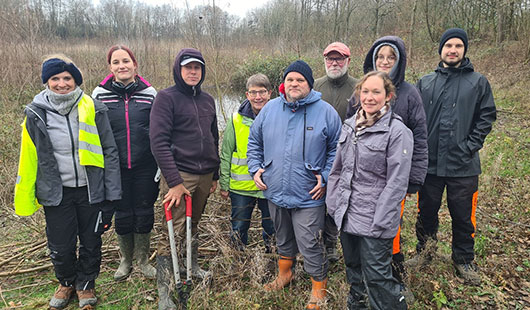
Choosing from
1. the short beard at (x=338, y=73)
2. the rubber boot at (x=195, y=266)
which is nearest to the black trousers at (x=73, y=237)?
the rubber boot at (x=195, y=266)

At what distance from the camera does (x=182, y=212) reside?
3008 millimetres

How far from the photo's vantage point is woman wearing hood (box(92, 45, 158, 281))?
3.06 meters

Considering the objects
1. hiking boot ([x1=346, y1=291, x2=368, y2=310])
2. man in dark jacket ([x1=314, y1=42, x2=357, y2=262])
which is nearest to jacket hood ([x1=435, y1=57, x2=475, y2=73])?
man in dark jacket ([x1=314, y1=42, x2=357, y2=262])

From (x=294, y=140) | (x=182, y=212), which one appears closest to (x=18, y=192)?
(x=182, y=212)

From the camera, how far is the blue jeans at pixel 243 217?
3398mm

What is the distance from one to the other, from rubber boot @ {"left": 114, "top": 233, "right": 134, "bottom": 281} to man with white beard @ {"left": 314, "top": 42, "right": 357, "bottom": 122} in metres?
2.54

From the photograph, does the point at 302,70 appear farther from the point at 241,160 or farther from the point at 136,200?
the point at 136,200

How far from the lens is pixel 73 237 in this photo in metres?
2.81

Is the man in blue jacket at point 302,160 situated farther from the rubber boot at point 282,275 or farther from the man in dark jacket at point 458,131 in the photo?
the man in dark jacket at point 458,131

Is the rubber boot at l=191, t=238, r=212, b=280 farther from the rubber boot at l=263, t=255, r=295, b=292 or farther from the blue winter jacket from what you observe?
the blue winter jacket

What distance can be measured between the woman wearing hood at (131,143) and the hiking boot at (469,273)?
3.03 metres

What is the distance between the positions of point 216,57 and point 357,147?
391 centimetres

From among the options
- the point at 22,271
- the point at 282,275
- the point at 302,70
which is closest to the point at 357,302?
the point at 282,275

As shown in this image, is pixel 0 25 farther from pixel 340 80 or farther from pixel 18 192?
pixel 340 80
